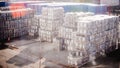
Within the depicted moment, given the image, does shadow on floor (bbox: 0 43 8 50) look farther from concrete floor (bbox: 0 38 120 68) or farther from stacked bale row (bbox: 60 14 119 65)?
stacked bale row (bbox: 60 14 119 65)

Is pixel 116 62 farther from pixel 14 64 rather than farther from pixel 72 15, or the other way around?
pixel 14 64

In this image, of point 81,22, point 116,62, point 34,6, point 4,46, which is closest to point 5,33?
point 4,46

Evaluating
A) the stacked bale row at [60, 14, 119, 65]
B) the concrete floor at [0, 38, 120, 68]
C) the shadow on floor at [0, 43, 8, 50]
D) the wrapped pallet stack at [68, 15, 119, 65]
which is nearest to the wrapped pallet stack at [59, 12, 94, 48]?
the stacked bale row at [60, 14, 119, 65]

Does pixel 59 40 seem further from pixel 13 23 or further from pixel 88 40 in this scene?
pixel 13 23

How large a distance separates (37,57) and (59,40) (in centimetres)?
299

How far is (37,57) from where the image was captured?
59.5 ft

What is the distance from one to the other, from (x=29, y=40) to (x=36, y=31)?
2.20 metres

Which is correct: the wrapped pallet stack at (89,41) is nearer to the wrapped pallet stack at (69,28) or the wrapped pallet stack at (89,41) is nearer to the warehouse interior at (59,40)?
the warehouse interior at (59,40)

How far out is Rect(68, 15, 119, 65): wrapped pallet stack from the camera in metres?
16.3

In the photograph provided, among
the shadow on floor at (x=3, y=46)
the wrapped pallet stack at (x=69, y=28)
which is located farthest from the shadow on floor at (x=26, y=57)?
the wrapped pallet stack at (x=69, y=28)

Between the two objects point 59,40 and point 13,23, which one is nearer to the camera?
point 59,40

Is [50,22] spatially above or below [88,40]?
above

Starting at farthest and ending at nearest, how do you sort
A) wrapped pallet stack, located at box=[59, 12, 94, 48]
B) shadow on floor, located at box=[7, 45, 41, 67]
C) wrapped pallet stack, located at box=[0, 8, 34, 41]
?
wrapped pallet stack, located at box=[0, 8, 34, 41], wrapped pallet stack, located at box=[59, 12, 94, 48], shadow on floor, located at box=[7, 45, 41, 67]

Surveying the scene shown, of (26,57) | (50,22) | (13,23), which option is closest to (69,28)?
(50,22)
